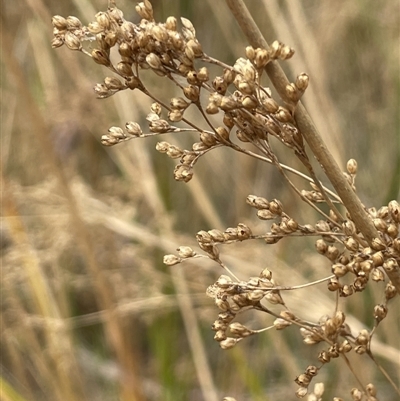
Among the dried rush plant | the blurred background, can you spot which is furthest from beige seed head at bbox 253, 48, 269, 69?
the blurred background

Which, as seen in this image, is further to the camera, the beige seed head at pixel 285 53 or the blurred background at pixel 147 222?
the blurred background at pixel 147 222

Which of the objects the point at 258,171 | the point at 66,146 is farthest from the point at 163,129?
the point at 258,171

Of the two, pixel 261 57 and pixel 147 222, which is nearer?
pixel 261 57

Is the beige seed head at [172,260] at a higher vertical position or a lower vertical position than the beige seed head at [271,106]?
lower

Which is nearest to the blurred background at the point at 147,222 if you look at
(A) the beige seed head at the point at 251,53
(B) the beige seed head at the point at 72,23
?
(B) the beige seed head at the point at 72,23

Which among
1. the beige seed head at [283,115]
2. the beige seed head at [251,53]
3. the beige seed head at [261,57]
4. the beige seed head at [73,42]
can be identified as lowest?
the beige seed head at [283,115]

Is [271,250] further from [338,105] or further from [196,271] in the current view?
[338,105]

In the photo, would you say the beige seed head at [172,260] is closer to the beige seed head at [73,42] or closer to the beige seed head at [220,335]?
the beige seed head at [220,335]

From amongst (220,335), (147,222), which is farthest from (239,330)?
(147,222)

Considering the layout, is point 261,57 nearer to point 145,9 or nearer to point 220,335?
point 145,9
